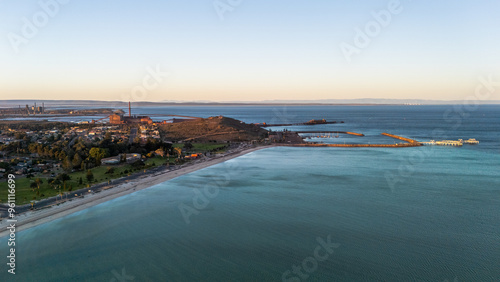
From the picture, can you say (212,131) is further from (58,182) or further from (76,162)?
(58,182)

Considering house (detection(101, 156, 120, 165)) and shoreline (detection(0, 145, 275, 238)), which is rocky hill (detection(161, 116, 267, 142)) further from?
shoreline (detection(0, 145, 275, 238))

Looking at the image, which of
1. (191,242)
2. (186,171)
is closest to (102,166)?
(186,171)

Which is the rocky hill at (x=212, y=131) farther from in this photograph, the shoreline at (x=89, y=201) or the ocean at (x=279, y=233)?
the ocean at (x=279, y=233)

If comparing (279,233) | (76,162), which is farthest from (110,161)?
(279,233)

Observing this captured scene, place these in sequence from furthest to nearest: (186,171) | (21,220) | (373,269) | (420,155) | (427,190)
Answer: (420,155)
(186,171)
(427,190)
(21,220)
(373,269)

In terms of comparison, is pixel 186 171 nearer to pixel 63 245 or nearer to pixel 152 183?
pixel 152 183

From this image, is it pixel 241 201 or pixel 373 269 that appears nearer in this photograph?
pixel 373 269

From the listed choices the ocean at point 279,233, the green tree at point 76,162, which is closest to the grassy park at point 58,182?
the green tree at point 76,162
